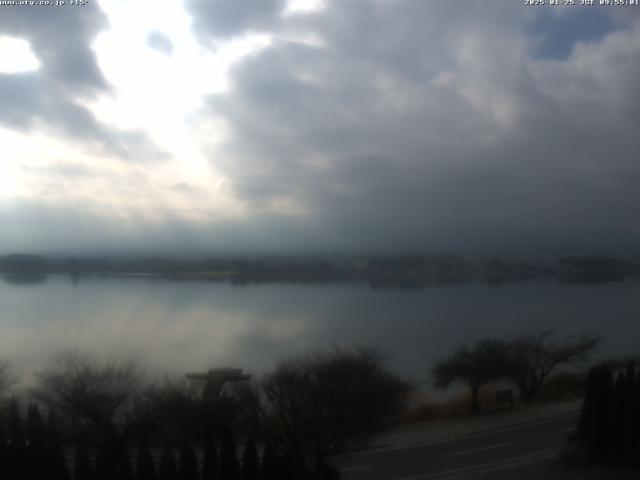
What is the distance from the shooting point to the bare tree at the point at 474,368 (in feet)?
42.7

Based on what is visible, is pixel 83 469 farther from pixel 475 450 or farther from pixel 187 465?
pixel 475 450

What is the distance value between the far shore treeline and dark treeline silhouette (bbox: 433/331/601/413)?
32918mm

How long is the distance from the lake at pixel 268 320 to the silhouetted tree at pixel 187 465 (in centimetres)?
936

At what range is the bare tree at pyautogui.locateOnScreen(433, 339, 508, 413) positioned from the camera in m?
13.0

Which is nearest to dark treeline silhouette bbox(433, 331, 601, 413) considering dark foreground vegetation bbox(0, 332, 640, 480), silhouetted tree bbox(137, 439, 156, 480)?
dark foreground vegetation bbox(0, 332, 640, 480)

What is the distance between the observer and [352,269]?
6206 centimetres

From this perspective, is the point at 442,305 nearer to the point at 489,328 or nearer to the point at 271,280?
the point at 489,328

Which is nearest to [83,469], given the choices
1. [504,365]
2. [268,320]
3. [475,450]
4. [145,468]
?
[145,468]

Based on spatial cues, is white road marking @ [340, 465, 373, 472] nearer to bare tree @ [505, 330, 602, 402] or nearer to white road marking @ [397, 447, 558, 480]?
white road marking @ [397, 447, 558, 480]

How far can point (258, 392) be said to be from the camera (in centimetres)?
848

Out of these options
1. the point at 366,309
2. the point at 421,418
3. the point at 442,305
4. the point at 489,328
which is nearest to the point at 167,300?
the point at 366,309

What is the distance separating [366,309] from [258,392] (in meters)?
23.1

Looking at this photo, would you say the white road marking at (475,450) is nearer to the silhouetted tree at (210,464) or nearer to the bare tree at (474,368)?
the bare tree at (474,368)

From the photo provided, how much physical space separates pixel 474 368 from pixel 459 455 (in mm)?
5058
